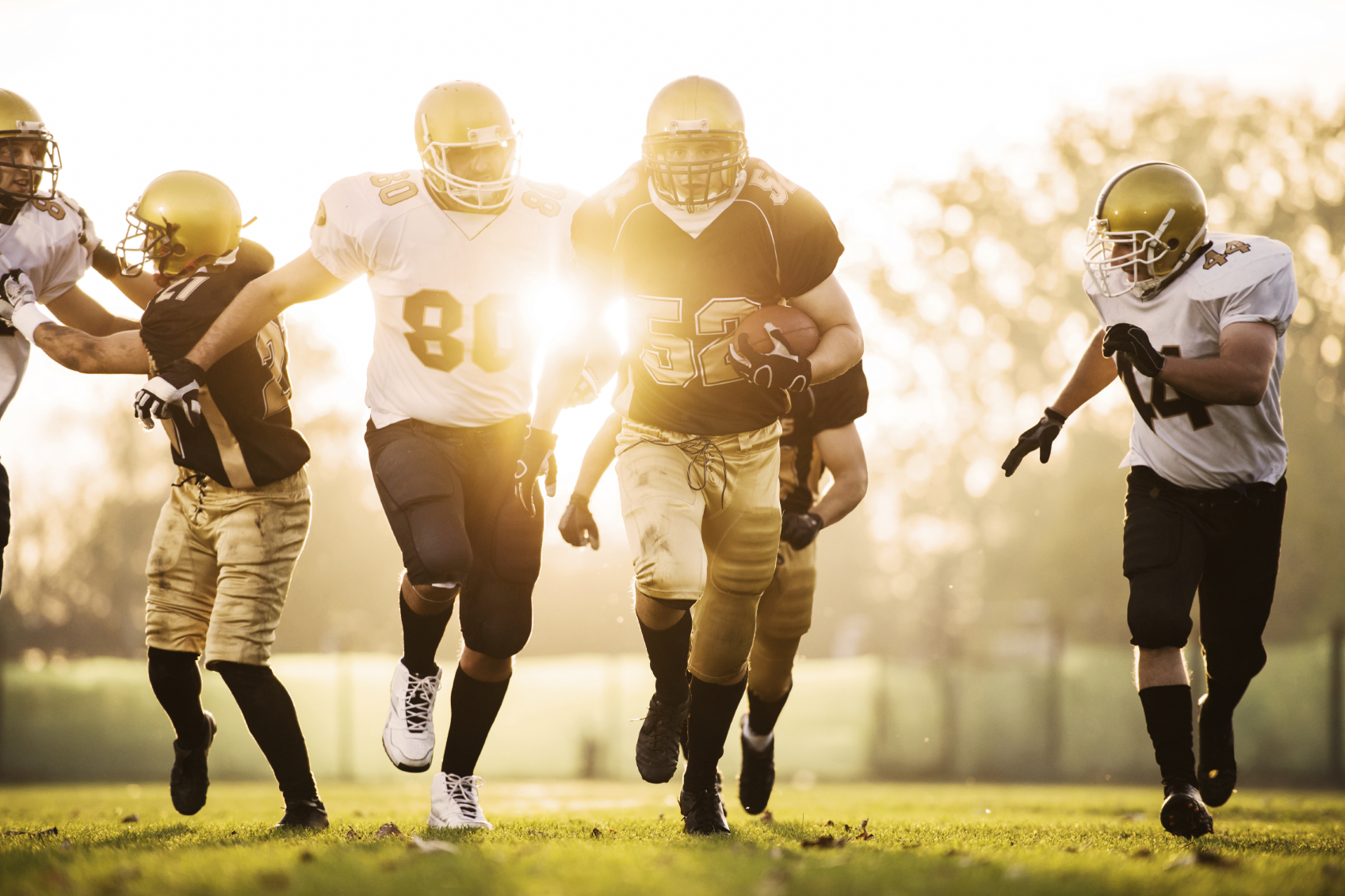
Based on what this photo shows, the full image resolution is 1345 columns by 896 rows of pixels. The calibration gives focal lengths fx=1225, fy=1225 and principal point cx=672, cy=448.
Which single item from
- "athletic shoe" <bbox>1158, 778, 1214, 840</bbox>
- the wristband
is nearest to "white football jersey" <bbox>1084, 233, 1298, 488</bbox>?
"athletic shoe" <bbox>1158, 778, 1214, 840</bbox>

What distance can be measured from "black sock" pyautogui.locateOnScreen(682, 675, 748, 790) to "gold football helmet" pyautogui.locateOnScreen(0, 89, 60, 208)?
10.7 ft

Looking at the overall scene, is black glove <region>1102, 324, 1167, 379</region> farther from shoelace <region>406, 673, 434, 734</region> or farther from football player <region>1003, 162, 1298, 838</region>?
shoelace <region>406, 673, 434, 734</region>

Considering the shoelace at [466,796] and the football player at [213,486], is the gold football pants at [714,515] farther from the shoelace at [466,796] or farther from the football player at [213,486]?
the football player at [213,486]

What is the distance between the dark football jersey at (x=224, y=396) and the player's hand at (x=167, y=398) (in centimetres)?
26

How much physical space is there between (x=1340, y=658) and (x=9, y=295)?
1542 cm

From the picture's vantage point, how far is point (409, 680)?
4.67 meters

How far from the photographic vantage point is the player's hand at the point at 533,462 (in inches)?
173

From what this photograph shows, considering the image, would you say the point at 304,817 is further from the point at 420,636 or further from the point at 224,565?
the point at 224,565

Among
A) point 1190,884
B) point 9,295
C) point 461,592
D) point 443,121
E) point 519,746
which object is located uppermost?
point 443,121

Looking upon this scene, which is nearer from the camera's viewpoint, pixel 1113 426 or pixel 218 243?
pixel 218 243

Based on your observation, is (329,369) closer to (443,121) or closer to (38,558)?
(38,558)

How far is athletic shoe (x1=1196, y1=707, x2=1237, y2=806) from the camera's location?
4746 mm

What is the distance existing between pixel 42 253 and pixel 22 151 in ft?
1.34

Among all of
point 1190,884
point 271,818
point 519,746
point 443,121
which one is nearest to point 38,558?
point 519,746
